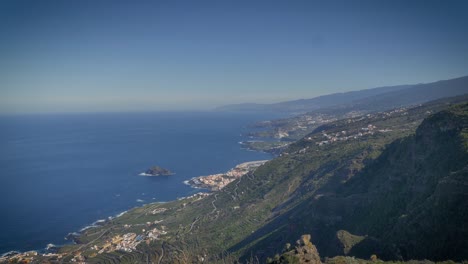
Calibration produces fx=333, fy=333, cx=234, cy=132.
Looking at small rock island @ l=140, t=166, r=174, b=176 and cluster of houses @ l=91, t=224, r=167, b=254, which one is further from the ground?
small rock island @ l=140, t=166, r=174, b=176

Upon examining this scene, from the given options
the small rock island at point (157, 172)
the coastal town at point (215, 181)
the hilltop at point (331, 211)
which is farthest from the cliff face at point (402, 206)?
the small rock island at point (157, 172)

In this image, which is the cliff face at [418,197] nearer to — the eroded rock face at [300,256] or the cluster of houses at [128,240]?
the eroded rock face at [300,256]

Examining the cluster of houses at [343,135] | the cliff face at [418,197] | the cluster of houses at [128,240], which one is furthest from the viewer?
the cluster of houses at [343,135]

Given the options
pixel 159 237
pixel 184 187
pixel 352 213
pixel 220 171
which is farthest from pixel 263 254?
pixel 220 171

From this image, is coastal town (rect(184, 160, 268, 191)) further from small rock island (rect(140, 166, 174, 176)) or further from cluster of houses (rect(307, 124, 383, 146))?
cluster of houses (rect(307, 124, 383, 146))

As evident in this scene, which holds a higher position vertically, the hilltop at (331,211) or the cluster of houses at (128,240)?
the hilltop at (331,211)

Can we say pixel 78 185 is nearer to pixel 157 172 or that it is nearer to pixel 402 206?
pixel 157 172

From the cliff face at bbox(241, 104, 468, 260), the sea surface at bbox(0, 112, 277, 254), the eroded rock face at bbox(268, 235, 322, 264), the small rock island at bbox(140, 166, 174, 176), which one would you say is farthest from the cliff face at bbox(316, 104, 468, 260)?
the small rock island at bbox(140, 166, 174, 176)

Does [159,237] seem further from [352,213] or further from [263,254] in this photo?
[352,213]

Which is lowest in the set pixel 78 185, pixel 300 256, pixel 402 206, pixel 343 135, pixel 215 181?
pixel 78 185

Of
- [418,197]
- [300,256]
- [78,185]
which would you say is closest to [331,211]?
[418,197]

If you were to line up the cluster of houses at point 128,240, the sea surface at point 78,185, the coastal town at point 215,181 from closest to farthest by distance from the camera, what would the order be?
the cluster of houses at point 128,240 < the sea surface at point 78,185 < the coastal town at point 215,181
